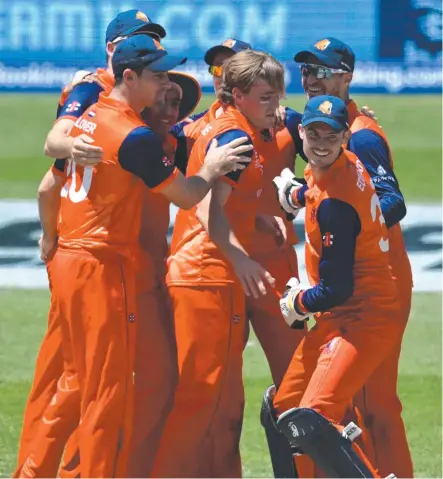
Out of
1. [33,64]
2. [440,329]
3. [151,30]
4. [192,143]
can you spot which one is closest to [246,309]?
[192,143]

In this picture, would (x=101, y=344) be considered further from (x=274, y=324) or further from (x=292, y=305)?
(x=274, y=324)

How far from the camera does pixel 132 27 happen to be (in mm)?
6055

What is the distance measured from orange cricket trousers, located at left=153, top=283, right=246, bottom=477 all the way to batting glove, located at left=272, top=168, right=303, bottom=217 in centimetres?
45

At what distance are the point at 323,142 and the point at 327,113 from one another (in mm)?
124

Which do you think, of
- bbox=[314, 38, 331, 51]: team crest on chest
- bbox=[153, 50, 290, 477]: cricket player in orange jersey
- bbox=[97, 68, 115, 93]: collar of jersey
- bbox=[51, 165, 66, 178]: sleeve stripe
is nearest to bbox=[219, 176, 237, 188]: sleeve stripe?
bbox=[153, 50, 290, 477]: cricket player in orange jersey

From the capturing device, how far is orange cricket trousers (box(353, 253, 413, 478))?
607 centimetres

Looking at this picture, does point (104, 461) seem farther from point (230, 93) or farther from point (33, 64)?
point (33, 64)

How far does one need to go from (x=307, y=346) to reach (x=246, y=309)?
2.01 feet

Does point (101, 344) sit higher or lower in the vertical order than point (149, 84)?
lower

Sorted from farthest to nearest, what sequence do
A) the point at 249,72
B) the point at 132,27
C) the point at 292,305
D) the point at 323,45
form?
the point at 323,45 < the point at 132,27 < the point at 249,72 < the point at 292,305

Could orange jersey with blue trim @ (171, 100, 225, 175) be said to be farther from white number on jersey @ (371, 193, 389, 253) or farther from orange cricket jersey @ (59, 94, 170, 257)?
white number on jersey @ (371, 193, 389, 253)

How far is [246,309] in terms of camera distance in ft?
20.8

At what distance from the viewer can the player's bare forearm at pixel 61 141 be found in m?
5.68

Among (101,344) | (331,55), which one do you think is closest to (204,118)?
(331,55)
